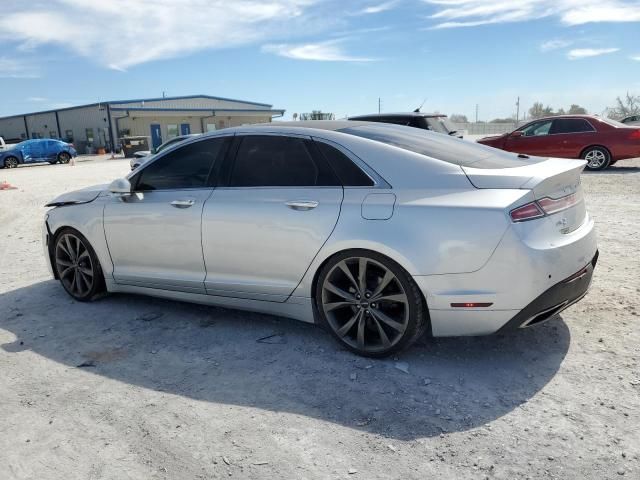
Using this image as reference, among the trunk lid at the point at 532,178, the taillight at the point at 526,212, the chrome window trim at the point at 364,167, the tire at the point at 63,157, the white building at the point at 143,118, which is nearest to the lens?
the taillight at the point at 526,212

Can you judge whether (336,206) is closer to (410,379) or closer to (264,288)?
(264,288)

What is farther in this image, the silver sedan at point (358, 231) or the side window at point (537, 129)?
the side window at point (537, 129)

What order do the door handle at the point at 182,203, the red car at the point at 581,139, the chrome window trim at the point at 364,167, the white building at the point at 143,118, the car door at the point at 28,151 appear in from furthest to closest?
the white building at the point at 143,118, the car door at the point at 28,151, the red car at the point at 581,139, the door handle at the point at 182,203, the chrome window trim at the point at 364,167

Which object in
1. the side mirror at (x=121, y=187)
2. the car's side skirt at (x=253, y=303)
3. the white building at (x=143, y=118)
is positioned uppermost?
the white building at (x=143, y=118)

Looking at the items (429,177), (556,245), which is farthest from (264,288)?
(556,245)

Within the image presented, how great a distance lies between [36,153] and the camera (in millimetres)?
30766

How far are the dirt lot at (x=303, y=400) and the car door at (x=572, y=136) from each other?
9671mm

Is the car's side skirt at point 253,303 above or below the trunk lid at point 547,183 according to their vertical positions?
below

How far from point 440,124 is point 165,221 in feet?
27.1

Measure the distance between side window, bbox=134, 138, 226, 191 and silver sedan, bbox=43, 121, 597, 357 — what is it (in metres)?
0.01

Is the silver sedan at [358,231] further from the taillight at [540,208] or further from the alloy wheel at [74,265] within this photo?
the alloy wheel at [74,265]

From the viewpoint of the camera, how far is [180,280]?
4.30 meters

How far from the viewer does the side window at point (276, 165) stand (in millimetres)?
3768

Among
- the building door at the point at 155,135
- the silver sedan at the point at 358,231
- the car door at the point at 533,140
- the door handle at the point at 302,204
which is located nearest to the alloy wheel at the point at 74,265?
the silver sedan at the point at 358,231
